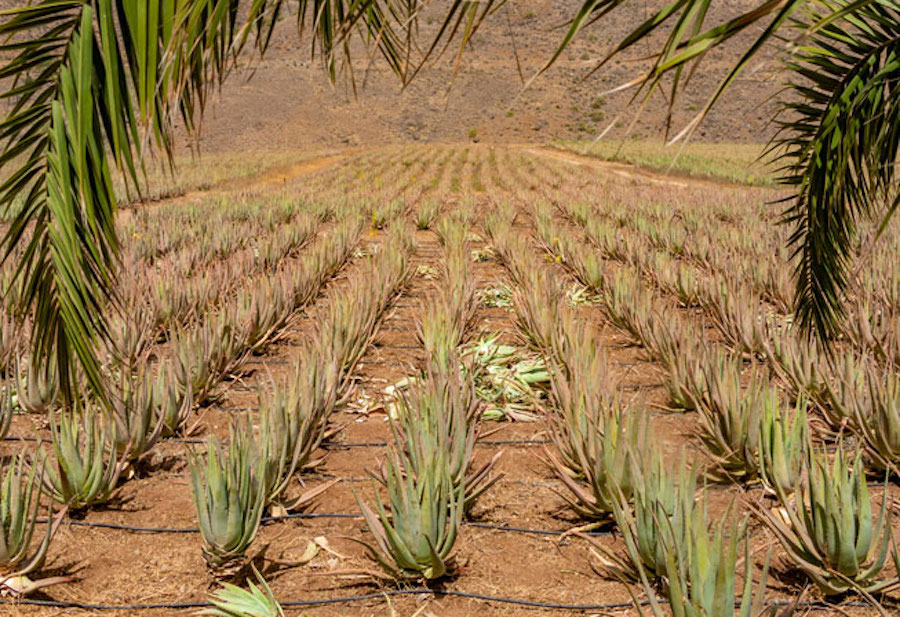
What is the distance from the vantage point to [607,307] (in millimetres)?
4961

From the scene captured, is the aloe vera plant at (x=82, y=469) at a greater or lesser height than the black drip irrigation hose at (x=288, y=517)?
greater

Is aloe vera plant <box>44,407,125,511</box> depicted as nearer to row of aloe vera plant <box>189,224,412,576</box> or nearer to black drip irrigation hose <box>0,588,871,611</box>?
row of aloe vera plant <box>189,224,412,576</box>

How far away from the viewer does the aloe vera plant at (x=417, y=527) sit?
1882mm

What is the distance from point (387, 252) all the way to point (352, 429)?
117 inches

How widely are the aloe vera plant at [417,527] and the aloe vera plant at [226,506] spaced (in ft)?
1.08

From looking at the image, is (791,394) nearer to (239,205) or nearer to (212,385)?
(212,385)

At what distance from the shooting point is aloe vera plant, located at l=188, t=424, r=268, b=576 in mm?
1908

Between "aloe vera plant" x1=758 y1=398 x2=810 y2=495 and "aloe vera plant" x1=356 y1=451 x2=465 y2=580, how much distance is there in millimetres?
1016

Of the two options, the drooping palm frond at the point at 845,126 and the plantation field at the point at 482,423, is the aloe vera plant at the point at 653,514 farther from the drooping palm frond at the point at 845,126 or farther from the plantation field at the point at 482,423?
the drooping palm frond at the point at 845,126

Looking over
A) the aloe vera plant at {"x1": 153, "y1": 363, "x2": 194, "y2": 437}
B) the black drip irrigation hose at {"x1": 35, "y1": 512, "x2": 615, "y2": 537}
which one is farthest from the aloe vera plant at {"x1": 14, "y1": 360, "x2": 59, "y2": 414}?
the black drip irrigation hose at {"x1": 35, "y1": 512, "x2": 615, "y2": 537}

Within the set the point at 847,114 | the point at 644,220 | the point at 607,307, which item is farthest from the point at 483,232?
the point at 847,114

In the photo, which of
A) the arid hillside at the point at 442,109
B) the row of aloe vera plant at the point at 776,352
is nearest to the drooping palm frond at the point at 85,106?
the row of aloe vera plant at the point at 776,352

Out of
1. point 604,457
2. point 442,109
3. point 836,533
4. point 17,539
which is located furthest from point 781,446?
point 442,109

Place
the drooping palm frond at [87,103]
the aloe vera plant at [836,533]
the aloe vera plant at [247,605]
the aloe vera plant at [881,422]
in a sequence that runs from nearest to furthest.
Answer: the drooping palm frond at [87,103]
the aloe vera plant at [247,605]
the aloe vera plant at [836,533]
the aloe vera plant at [881,422]
